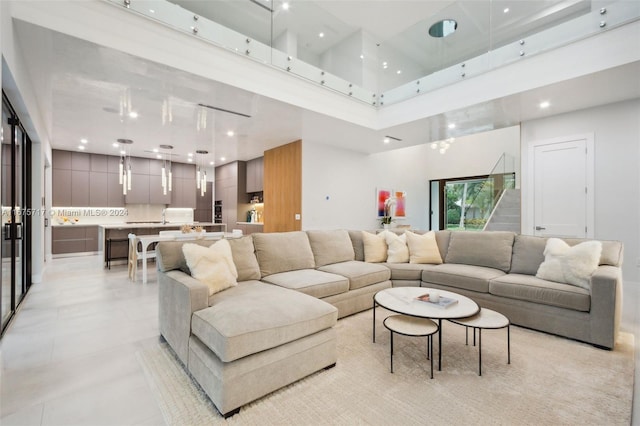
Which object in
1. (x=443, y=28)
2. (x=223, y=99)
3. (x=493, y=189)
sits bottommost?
(x=493, y=189)

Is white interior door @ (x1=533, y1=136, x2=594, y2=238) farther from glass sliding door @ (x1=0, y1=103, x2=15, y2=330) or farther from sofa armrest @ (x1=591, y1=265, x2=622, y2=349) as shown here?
glass sliding door @ (x1=0, y1=103, x2=15, y2=330)

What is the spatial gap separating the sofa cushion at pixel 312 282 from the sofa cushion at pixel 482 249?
1750mm

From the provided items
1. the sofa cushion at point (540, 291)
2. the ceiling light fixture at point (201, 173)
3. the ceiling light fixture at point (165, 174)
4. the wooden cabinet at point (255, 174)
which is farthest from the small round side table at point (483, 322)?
the wooden cabinet at point (255, 174)

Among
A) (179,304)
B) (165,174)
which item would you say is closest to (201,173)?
(165,174)

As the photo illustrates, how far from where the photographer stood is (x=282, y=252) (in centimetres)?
341

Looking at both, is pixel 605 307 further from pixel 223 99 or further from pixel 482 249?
pixel 223 99

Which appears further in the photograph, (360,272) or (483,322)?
(360,272)

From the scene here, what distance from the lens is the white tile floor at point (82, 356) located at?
1711 mm

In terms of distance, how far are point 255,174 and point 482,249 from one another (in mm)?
6494

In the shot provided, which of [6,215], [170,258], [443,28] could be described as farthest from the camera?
[443,28]

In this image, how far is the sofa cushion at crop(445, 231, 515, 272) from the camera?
360 centimetres

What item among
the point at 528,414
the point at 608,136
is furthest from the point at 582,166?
the point at 528,414

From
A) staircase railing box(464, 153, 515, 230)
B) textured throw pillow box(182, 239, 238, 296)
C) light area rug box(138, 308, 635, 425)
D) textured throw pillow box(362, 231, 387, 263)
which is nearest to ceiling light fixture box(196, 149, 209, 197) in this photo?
textured throw pillow box(362, 231, 387, 263)

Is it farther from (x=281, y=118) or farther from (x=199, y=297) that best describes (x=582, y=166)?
(x=199, y=297)
